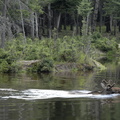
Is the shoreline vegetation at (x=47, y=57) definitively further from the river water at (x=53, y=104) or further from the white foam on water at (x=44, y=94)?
the white foam on water at (x=44, y=94)

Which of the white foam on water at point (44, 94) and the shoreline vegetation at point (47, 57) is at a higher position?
the shoreline vegetation at point (47, 57)

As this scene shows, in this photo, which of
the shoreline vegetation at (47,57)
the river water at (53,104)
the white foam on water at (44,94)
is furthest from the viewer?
the shoreline vegetation at (47,57)

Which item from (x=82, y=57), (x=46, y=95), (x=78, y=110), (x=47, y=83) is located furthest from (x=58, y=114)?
(x=82, y=57)

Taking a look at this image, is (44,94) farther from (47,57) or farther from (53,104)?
(47,57)

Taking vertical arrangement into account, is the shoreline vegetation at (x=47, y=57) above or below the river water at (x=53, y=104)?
above

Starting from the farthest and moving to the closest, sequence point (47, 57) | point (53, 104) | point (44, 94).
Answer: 1. point (47, 57)
2. point (44, 94)
3. point (53, 104)

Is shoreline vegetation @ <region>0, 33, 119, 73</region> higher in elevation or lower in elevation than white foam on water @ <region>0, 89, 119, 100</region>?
higher

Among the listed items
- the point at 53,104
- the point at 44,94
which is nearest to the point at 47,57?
the point at 44,94

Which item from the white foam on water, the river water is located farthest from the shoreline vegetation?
the white foam on water

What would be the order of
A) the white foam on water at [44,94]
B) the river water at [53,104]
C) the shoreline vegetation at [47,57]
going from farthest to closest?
the shoreline vegetation at [47,57]
the white foam on water at [44,94]
the river water at [53,104]

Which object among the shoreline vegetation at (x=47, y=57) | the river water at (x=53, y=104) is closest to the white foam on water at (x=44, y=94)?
the river water at (x=53, y=104)

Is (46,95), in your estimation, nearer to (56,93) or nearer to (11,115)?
(56,93)

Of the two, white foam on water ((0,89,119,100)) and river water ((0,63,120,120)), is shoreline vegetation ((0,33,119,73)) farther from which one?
white foam on water ((0,89,119,100))

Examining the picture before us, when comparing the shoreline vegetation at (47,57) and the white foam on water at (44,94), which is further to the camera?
the shoreline vegetation at (47,57)
